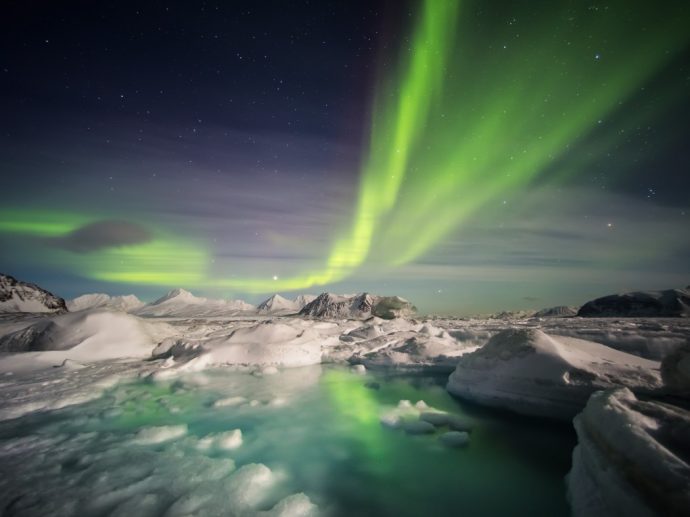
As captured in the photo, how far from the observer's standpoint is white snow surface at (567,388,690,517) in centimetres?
266

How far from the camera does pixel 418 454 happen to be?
6.02 m

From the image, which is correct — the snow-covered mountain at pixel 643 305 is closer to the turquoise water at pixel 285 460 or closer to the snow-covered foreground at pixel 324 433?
the snow-covered foreground at pixel 324 433

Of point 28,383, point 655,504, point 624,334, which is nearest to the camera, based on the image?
point 655,504

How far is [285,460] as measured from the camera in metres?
5.87

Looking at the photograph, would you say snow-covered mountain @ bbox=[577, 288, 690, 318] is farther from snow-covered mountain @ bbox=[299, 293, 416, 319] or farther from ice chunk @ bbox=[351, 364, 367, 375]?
ice chunk @ bbox=[351, 364, 367, 375]

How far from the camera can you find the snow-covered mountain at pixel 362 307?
8774cm

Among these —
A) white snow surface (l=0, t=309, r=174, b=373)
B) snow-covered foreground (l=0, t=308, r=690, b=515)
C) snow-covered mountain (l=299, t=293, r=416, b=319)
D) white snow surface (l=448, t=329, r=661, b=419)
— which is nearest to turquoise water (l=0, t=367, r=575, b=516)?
snow-covered foreground (l=0, t=308, r=690, b=515)

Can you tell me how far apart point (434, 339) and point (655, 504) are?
13.1 m

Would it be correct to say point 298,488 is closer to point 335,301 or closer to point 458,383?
point 458,383

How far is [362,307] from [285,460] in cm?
8842

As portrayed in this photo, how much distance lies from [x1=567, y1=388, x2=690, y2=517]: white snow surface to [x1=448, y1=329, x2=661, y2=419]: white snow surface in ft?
9.02

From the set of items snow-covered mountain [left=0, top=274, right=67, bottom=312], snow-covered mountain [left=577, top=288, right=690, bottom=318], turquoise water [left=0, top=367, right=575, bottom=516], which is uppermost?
snow-covered mountain [left=0, top=274, right=67, bottom=312]

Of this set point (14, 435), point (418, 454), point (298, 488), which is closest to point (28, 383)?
point (14, 435)

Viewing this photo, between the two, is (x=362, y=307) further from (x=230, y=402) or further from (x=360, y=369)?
(x=230, y=402)
